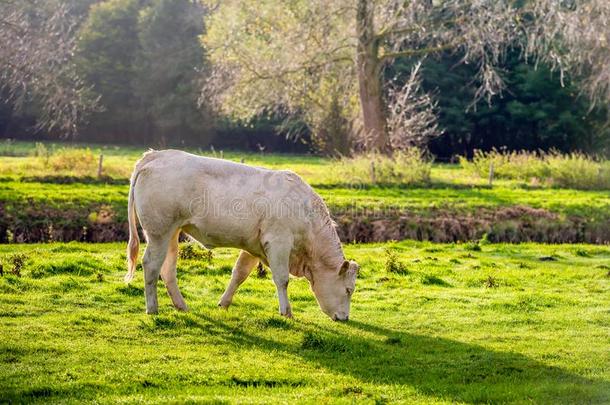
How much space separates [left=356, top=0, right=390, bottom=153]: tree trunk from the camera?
33.8m

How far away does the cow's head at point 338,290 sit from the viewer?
11.6 m

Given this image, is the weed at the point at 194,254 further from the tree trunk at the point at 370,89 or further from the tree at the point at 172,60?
the tree at the point at 172,60

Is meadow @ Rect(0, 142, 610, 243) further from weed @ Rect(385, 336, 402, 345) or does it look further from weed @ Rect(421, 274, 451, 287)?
weed @ Rect(385, 336, 402, 345)

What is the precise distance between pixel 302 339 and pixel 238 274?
189 centimetres

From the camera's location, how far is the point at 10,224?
20.6 m

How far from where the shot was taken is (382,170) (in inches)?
1229

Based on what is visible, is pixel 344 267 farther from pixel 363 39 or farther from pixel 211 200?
pixel 363 39

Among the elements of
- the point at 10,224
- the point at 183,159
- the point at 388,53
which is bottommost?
the point at 10,224

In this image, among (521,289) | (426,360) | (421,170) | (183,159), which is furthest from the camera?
(421,170)

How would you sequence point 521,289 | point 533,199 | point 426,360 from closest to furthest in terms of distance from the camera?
point 426,360 → point 521,289 → point 533,199

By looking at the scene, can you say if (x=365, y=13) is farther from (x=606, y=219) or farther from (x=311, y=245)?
(x=311, y=245)

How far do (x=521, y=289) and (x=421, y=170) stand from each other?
17603 mm

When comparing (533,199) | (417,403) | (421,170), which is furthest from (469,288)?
(421,170)

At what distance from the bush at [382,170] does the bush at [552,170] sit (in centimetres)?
351
